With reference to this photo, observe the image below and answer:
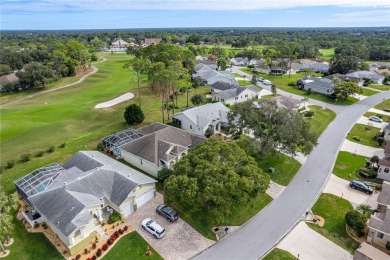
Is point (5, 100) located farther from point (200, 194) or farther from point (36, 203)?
point (200, 194)

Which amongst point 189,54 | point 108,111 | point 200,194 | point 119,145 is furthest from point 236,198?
point 189,54

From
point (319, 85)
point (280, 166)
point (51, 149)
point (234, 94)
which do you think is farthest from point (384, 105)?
point (51, 149)

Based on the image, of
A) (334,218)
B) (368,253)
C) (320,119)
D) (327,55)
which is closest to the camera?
(368,253)

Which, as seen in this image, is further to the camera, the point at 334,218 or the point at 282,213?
the point at 282,213

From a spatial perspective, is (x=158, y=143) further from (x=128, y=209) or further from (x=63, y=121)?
(x=63, y=121)

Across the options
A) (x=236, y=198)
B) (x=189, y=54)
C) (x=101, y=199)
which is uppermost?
(x=189, y=54)

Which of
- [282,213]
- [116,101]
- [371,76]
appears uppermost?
[371,76]
